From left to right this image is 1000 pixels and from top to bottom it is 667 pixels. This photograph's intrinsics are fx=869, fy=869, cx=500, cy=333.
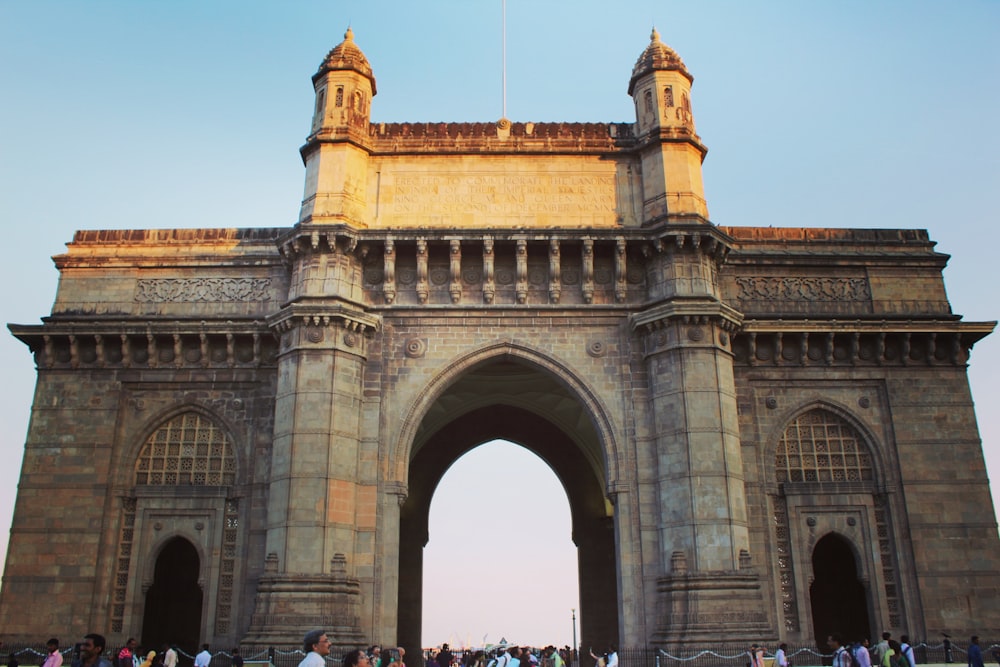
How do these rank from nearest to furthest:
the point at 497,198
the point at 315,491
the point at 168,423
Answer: the point at 315,491
the point at 168,423
the point at 497,198

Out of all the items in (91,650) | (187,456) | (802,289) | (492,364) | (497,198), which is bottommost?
(91,650)

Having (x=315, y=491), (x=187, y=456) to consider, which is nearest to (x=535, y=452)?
(x=187, y=456)

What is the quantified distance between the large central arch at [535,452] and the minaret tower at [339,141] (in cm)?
750

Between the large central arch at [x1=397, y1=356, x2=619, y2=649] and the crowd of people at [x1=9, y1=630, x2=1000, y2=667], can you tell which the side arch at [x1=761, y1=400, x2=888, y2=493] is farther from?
the large central arch at [x1=397, y1=356, x2=619, y2=649]

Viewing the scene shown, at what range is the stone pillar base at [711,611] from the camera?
57.1 ft

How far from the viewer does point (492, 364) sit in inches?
856

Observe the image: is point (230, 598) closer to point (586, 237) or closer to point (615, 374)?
point (615, 374)

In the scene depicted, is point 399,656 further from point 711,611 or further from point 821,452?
point 821,452

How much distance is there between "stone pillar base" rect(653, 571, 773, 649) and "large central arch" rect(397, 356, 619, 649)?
9.13 m

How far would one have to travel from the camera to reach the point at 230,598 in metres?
20.0

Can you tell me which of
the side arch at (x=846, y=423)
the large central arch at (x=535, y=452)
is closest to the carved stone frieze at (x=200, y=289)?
the large central arch at (x=535, y=452)

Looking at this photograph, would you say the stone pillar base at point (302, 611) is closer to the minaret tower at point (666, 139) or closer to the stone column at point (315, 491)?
the stone column at point (315, 491)

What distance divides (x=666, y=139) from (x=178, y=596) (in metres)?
17.8

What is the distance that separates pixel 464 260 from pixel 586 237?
303cm
